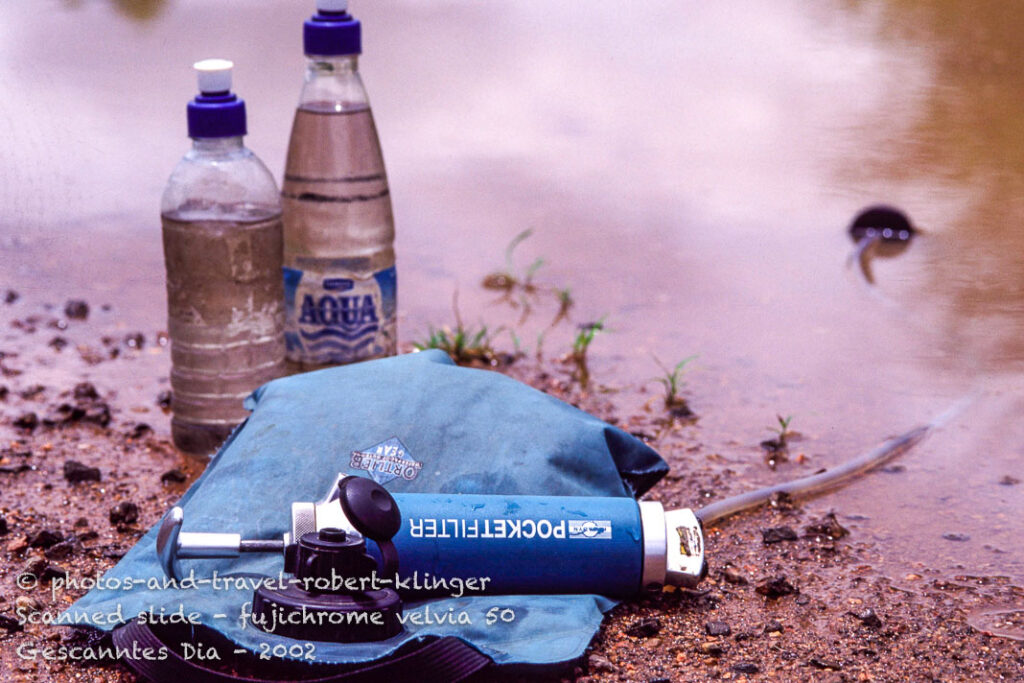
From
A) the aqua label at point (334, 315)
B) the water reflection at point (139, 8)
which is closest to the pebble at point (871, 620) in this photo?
the aqua label at point (334, 315)

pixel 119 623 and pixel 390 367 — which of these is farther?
pixel 390 367

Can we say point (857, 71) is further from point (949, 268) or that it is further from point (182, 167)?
point (182, 167)

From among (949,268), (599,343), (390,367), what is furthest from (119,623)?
(949,268)

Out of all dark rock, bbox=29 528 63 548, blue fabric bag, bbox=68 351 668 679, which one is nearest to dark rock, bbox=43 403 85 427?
dark rock, bbox=29 528 63 548

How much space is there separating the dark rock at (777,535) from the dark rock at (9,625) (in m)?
1.57

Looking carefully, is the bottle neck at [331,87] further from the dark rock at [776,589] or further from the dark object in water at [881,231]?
the dark object in water at [881,231]

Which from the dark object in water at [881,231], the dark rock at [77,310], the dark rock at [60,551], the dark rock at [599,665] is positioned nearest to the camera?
the dark rock at [599,665]

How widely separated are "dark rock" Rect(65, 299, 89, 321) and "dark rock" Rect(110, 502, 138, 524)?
64.4 inches

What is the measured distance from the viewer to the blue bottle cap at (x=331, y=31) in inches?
123

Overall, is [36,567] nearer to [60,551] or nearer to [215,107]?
[60,551]

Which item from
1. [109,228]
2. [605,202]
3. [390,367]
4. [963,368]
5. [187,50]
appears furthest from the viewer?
[187,50]

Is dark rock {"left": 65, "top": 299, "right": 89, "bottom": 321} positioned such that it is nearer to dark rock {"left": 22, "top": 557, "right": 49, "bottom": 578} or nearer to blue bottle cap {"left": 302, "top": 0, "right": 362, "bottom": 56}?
blue bottle cap {"left": 302, "top": 0, "right": 362, "bottom": 56}

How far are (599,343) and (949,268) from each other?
1.65m

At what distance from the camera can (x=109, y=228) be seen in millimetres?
5168
